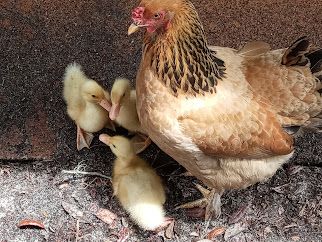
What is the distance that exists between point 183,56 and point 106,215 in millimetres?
709

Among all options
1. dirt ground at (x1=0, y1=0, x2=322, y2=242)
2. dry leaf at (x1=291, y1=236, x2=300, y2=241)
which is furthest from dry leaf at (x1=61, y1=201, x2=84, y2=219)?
dry leaf at (x1=291, y1=236, x2=300, y2=241)

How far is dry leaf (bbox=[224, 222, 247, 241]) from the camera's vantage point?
243 centimetres

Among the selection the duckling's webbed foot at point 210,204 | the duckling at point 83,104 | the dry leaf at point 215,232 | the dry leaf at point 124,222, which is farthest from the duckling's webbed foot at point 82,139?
the dry leaf at point 215,232

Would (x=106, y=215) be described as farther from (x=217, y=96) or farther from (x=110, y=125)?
(x=217, y=96)

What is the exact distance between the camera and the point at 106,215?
2.45 metres

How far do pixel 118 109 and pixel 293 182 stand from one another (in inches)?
27.2

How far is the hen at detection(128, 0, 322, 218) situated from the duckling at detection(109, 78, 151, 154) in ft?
0.55

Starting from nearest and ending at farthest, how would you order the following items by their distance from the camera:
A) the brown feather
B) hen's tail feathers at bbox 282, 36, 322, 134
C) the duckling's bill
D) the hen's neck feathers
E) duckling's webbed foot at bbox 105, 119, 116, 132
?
1. the hen's neck feathers
2. hen's tail feathers at bbox 282, 36, 322, 134
3. the brown feather
4. the duckling's bill
5. duckling's webbed foot at bbox 105, 119, 116, 132

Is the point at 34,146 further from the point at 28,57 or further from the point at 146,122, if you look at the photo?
the point at 146,122

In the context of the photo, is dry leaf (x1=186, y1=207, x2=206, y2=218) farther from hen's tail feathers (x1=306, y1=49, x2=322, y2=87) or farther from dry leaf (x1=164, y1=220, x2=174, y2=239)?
hen's tail feathers (x1=306, y1=49, x2=322, y2=87)

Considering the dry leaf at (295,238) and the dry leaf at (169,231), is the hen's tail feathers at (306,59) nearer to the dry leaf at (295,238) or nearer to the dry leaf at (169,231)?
the dry leaf at (295,238)

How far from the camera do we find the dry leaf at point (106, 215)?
2438mm

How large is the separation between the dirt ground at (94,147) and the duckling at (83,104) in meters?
0.10

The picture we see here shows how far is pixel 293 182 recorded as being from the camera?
8.29ft
